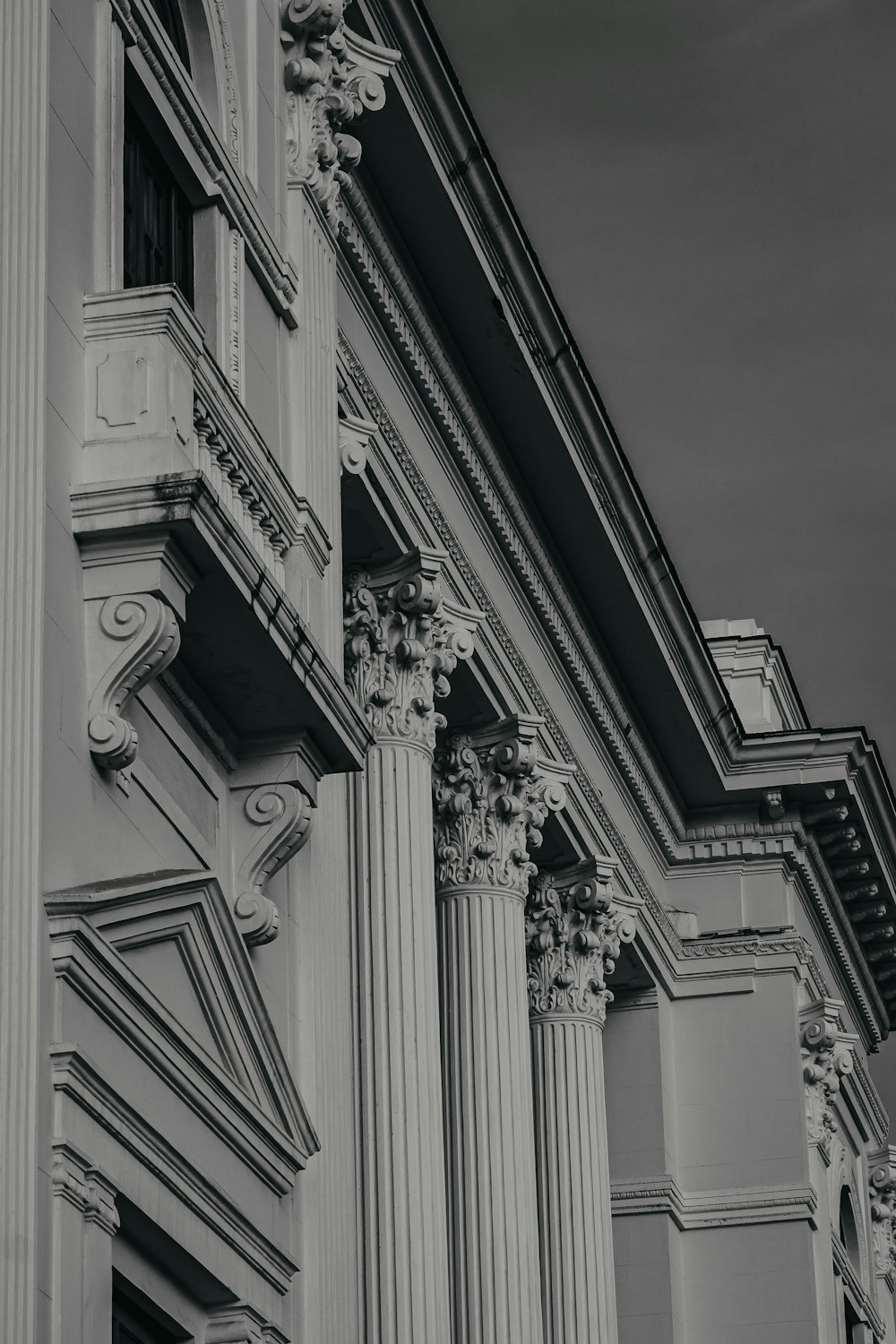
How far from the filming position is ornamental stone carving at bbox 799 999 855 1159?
1500 inches

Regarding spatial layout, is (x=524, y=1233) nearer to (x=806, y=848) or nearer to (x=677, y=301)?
(x=806, y=848)

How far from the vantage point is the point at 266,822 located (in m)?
17.6

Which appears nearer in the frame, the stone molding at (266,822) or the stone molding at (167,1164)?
the stone molding at (167,1164)

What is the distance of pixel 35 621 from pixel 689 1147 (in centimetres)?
2450

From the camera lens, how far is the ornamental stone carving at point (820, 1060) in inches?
1500

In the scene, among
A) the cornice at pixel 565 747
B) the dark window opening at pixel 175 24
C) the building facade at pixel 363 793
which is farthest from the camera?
the cornice at pixel 565 747

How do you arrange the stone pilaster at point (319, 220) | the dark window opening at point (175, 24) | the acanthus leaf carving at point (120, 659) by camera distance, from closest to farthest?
the acanthus leaf carving at point (120, 659) < the dark window opening at point (175, 24) < the stone pilaster at point (319, 220)

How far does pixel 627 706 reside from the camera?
3644 centimetres

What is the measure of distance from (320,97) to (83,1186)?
1029 centimetres

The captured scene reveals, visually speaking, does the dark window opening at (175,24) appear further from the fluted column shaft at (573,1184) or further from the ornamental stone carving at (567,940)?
the fluted column shaft at (573,1184)

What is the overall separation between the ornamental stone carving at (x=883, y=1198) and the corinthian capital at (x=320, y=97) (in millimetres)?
28597

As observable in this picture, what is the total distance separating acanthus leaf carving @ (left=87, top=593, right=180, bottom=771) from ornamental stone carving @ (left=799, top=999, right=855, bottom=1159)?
24.3 m

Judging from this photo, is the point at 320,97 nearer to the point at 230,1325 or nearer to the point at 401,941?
the point at 401,941

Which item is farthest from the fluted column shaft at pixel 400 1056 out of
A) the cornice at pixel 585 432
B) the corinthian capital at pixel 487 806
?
the cornice at pixel 585 432
